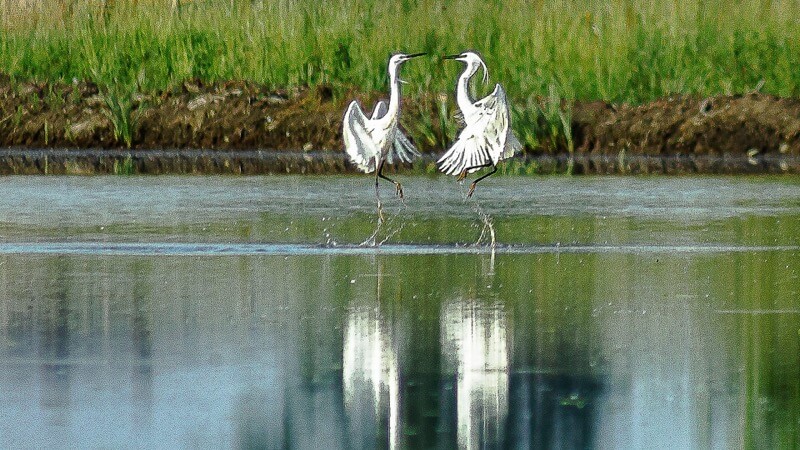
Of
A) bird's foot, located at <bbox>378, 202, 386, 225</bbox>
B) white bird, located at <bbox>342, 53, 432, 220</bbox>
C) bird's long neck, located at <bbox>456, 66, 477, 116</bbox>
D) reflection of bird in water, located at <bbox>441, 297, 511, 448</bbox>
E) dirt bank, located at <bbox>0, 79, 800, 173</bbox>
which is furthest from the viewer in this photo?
dirt bank, located at <bbox>0, 79, 800, 173</bbox>

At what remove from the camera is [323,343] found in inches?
307

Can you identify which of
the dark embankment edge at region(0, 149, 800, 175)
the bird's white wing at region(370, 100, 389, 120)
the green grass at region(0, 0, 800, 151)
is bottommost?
the dark embankment edge at region(0, 149, 800, 175)

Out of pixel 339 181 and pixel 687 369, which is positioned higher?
pixel 687 369

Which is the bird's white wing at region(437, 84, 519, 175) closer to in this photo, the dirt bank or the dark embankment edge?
the dark embankment edge

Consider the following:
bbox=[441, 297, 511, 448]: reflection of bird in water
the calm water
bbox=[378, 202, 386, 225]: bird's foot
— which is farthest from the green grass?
bbox=[441, 297, 511, 448]: reflection of bird in water

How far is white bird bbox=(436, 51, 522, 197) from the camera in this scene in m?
12.8

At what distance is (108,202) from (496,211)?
11.0 feet

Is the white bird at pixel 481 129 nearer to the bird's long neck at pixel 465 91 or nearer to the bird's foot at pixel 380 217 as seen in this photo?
the bird's long neck at pixel 465 91

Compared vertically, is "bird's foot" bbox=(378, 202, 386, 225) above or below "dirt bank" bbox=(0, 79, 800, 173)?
above

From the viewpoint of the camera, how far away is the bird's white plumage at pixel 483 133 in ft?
42.0

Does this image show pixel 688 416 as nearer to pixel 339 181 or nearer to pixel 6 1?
pixel 339 181

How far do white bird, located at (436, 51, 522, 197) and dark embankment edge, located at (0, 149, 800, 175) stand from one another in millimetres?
4499

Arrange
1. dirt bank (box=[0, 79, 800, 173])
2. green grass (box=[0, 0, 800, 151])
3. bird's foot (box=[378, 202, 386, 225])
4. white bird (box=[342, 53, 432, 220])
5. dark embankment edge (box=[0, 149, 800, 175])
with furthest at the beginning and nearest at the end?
green grass (box=[0, 0, 800, 151]) → dirt bank (box=[0, 79, 800, 173]) → dark embankment edge (box=[0, 149, 800, 175]) → white bird (box=[342, 53, 432, 220]) → bird's foot (box=[378, 202, 386, 225])

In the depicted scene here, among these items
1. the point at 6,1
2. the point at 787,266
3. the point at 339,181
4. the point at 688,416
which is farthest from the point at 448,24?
the point at 688,416
